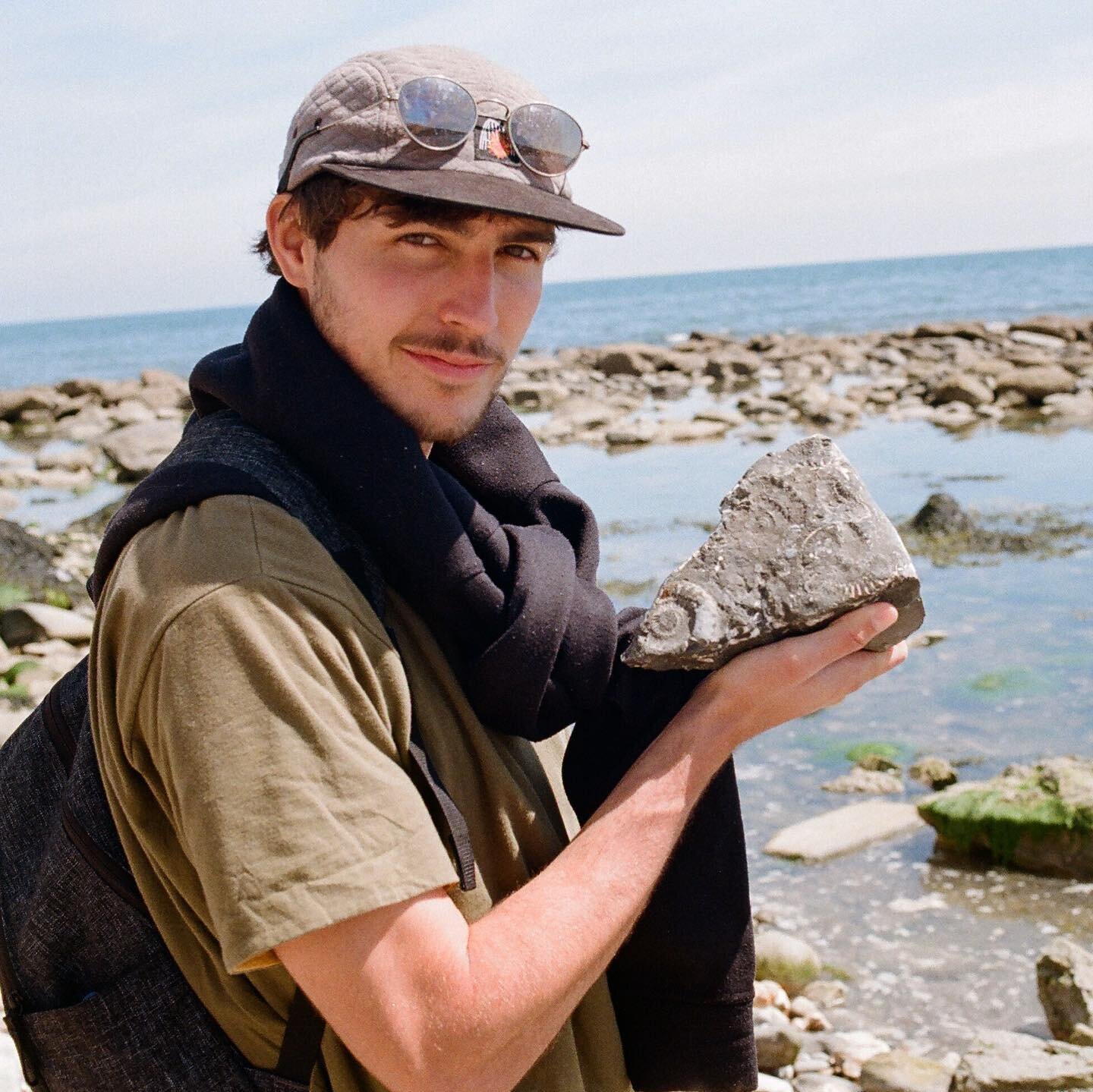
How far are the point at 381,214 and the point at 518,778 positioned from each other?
86 centimetres

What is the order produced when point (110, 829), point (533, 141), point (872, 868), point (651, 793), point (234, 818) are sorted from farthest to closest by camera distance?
point (872, 868) → point (533, 141) → point (651, 793) → point (110, 829) → point (234, 818)

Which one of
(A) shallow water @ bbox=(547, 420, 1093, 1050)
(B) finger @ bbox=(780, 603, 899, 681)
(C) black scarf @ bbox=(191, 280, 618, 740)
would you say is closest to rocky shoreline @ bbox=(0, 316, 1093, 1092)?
(A) shallow water @ bbox=(547, 420, 1093, 1050)

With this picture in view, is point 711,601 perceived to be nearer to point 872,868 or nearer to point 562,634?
point 562,634

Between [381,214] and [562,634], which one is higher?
[381,214]

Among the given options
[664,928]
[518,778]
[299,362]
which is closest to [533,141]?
[299,362]

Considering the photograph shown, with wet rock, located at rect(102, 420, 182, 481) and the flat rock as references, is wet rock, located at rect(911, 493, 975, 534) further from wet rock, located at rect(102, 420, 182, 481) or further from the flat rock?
wet rock, located at rect(102, 420, 182, 481)

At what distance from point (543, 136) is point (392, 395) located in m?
0.46

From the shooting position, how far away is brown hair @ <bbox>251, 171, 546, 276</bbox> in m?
1.98

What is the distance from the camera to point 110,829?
5.85ft

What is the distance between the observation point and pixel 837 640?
216 cm

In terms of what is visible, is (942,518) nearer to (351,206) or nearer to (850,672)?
(850,672)

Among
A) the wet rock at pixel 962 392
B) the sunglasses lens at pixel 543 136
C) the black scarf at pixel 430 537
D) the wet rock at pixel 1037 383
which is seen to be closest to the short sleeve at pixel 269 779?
the black scarf at pixel 430 537

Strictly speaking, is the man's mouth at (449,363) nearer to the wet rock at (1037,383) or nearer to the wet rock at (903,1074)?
the wet rock at (903,1074)

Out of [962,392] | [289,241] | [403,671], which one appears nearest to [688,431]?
[962,392]
